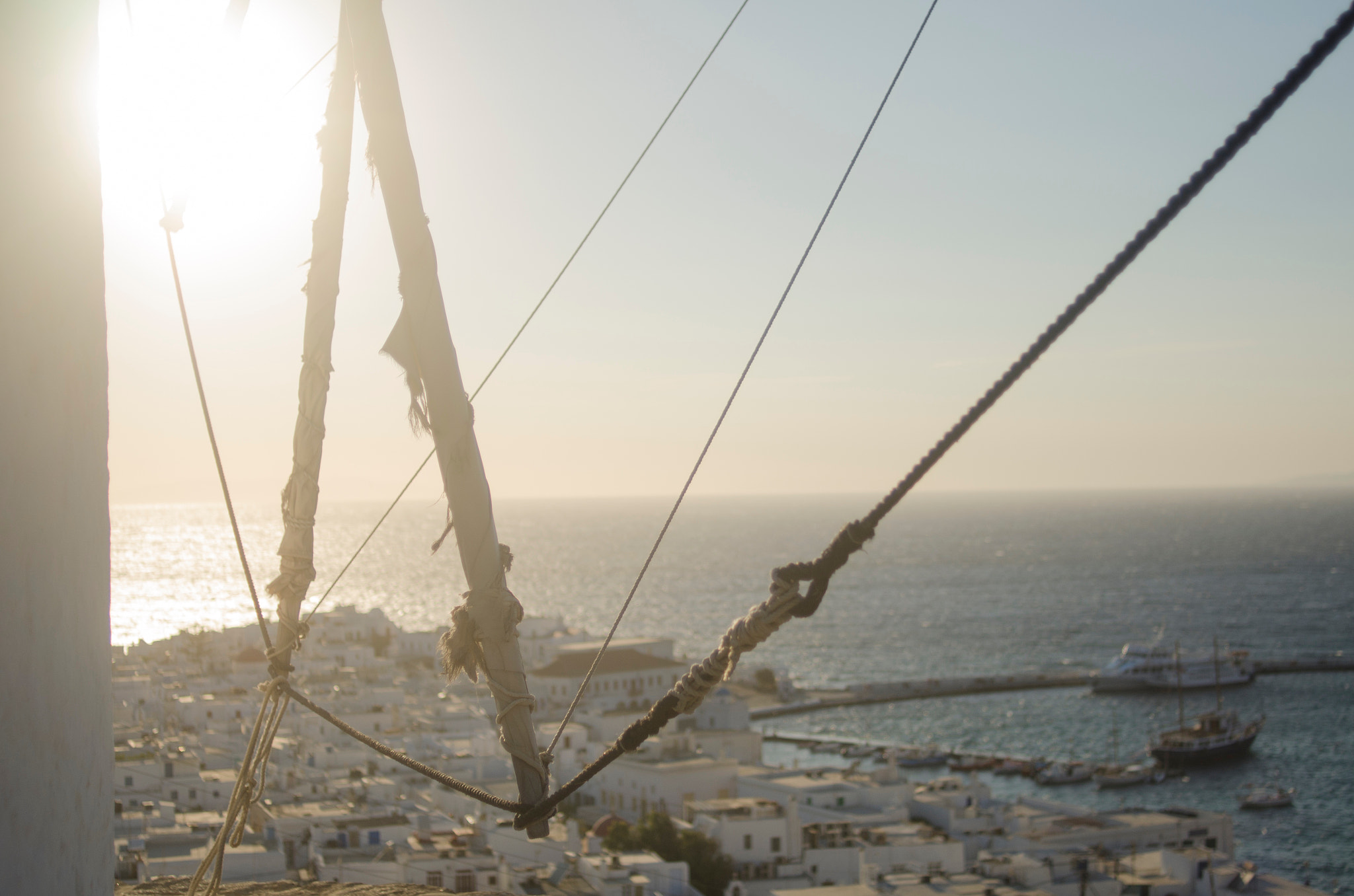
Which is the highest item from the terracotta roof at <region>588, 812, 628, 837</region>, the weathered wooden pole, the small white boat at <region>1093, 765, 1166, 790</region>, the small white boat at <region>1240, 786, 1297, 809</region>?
the weathered wooden pole

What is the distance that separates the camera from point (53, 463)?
216 centimetres

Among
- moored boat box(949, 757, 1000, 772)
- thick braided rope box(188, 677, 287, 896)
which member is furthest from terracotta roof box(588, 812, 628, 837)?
thick braided rope box(188, 677, 287, 896)

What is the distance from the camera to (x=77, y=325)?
226 centimetres

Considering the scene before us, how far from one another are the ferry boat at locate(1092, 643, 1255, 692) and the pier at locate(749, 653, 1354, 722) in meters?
1.16

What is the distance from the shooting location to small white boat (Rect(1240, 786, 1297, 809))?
32.7 m

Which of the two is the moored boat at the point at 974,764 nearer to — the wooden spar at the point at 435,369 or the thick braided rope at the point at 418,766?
the thick braided rope at the point at 418,766

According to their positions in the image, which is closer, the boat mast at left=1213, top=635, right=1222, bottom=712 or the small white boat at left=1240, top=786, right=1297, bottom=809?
the small white boat at left=1240, top=786, right=1297, bottom=809

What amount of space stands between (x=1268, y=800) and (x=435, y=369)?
117 ft

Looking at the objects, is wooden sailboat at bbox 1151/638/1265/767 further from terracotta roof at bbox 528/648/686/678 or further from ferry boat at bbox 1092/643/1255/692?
terracotta roof at bbox 528/648/686/678

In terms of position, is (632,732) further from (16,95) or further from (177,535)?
(177,535)

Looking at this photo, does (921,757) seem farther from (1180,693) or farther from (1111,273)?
(1111,273)

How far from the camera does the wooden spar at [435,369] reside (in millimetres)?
3086

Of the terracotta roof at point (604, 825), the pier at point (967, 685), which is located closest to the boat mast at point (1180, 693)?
the pier at point (967, 685)

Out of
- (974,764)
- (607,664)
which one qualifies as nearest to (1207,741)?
(974,764)
